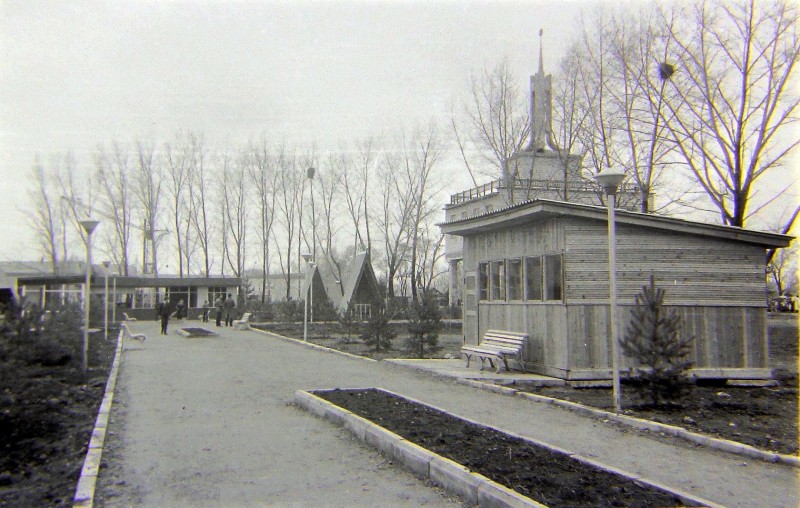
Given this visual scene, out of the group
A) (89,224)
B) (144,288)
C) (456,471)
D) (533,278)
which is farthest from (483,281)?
(144,288)

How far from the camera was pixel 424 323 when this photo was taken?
17.6 meters

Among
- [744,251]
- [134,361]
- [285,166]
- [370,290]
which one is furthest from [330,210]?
[744,251]

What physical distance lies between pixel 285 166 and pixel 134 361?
37.0 m

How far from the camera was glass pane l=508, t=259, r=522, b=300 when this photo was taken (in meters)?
13.6

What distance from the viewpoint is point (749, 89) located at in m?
20.3

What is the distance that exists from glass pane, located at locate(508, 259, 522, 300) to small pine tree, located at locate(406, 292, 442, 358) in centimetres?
389

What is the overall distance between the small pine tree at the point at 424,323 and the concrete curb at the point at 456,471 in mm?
9519

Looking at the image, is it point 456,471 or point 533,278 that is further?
point 533,278

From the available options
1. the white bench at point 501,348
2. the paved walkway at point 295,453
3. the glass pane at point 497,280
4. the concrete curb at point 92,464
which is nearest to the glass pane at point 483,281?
the glass pane at point 497,280

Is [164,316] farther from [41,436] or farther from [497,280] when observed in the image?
[41,436]

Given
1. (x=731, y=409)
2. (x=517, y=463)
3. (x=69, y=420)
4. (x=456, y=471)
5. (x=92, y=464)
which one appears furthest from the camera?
(x=731, y=409)

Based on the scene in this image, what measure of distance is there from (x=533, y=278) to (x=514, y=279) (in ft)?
2.71

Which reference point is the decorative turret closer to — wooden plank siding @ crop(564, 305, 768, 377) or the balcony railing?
the balcony railing

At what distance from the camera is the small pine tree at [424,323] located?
57.4 feet
